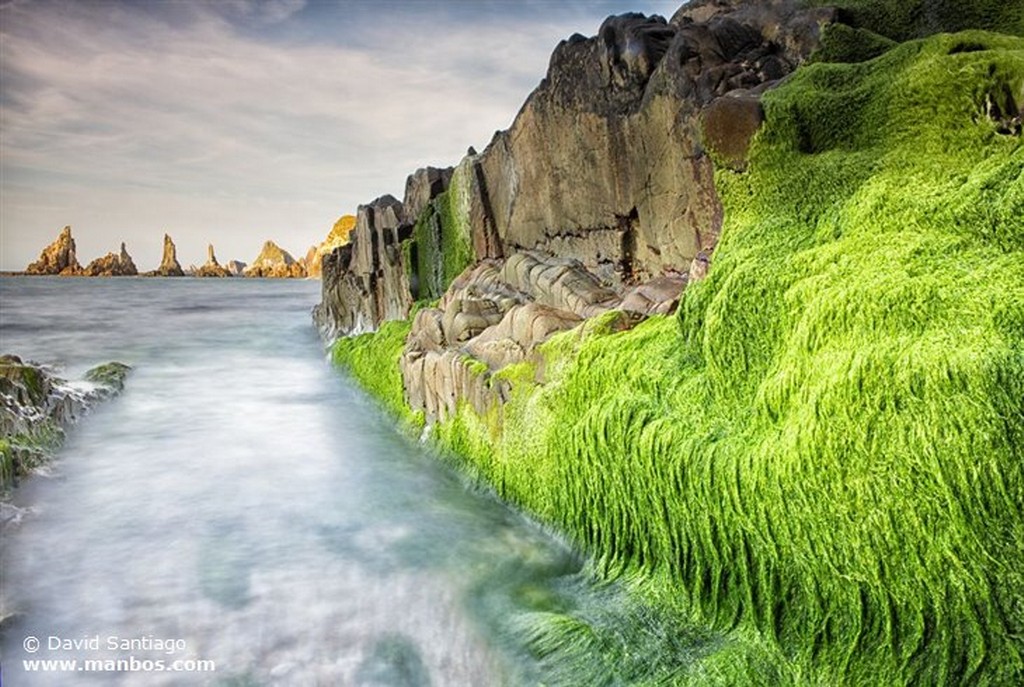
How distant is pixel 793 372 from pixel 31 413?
1052 centimetres

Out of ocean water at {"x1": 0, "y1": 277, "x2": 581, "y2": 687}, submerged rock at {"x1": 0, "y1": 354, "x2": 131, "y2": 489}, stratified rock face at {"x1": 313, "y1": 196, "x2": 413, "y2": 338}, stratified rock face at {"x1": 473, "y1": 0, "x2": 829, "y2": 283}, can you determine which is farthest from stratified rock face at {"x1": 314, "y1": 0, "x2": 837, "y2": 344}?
submerged rock at {"x1": 0, "y1": 354, "x2": 131, "y2": 489}

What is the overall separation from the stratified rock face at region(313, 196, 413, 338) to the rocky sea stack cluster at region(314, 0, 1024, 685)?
9.05m

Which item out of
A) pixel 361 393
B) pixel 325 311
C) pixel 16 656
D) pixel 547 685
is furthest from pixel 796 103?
pixel 325 311

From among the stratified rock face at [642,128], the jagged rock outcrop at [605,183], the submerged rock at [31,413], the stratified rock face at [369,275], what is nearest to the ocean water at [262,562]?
the submerged rock at [31,413]

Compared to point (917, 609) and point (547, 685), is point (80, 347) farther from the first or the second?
point (917, 609)

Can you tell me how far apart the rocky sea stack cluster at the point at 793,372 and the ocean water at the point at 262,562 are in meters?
0.61

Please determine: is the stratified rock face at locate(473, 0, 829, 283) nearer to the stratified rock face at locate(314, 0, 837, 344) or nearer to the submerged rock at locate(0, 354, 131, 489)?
the stratified rock face at locate(314, 0, 837, 344)

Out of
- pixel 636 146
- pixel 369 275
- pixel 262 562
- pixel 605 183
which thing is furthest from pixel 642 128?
pixel 369 275

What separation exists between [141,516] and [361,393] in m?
7.07

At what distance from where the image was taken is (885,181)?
190 inches

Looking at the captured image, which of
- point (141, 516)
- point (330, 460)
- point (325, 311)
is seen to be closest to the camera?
point (141, 516)

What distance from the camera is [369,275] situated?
792 inches

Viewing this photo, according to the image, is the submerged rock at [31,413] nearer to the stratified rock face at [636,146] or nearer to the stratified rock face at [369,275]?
the stratified rock face at [369,275]

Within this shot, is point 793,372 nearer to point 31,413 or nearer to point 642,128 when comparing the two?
point 642,128
